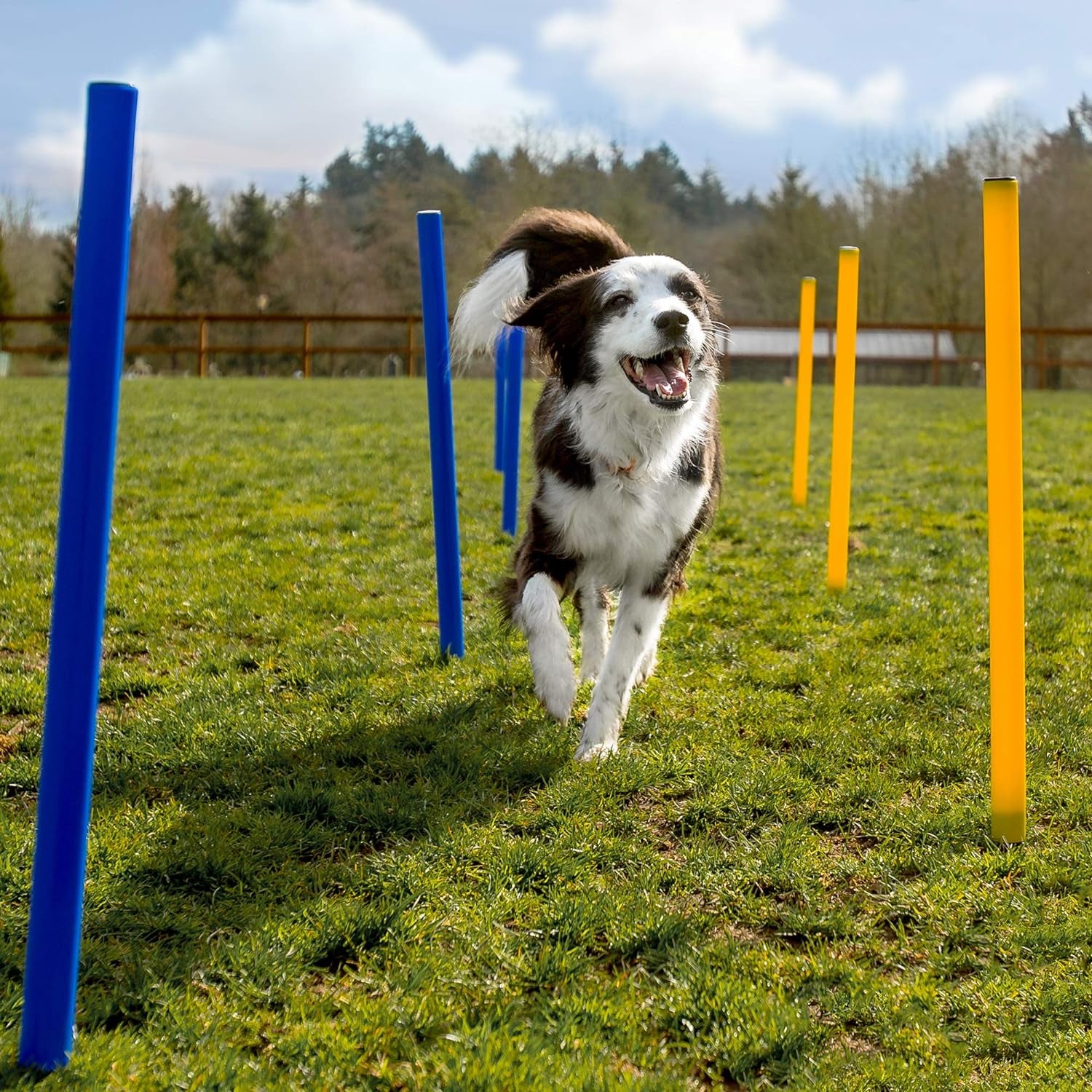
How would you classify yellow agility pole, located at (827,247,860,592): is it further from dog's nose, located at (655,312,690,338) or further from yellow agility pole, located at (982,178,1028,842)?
yellow agility pole, located at (982,178,1028,842)

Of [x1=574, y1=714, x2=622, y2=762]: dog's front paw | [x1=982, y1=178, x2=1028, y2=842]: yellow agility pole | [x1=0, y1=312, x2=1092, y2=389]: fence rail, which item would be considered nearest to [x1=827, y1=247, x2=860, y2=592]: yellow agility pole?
[x1=574, y1=714, x2=622, y2=762]: dog's front paw

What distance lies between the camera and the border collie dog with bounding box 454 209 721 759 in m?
4.03

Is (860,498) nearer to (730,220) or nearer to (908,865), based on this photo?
(908,865)

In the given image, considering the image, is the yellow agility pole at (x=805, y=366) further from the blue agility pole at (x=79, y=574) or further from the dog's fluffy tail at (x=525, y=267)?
the blue agility pole at (x=79, y=574)

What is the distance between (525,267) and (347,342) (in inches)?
1321

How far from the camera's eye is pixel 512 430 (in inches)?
282

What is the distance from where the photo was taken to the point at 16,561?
6051 mm

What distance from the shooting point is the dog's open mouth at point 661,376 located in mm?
4020

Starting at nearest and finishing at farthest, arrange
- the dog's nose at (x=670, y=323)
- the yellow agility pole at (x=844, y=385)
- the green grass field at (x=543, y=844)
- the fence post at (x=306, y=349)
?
the green grass field at (x=543, y=844) < the dog's nose at (x=670, y=323) < the yellow agility pole at (x=844, y=385) < the fence post at (x=306, y=349)

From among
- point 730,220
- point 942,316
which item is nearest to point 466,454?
point 942,316

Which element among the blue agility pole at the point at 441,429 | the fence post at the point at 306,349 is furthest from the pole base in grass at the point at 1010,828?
the fence post at the point at 306,349

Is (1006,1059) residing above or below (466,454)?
below

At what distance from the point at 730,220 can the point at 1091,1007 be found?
52.1m

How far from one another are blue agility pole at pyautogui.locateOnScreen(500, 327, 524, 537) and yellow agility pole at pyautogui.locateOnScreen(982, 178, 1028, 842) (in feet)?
13.2
